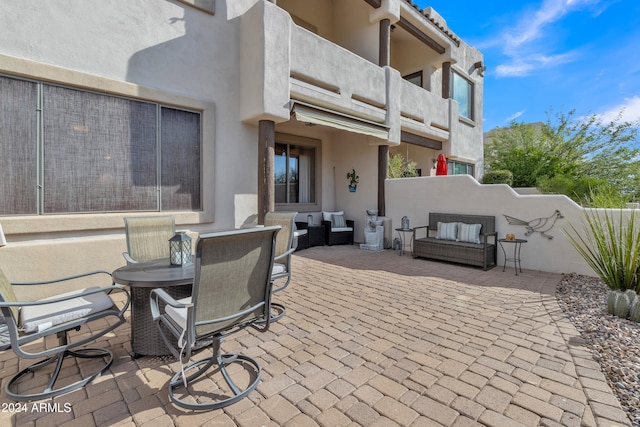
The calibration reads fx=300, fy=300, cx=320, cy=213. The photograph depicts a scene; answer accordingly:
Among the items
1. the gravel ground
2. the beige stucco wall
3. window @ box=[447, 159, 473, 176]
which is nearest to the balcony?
the beige stucco wall

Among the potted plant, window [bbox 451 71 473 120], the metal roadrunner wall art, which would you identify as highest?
window [bbox 451 71 473 120]

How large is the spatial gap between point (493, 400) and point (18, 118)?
6891mm

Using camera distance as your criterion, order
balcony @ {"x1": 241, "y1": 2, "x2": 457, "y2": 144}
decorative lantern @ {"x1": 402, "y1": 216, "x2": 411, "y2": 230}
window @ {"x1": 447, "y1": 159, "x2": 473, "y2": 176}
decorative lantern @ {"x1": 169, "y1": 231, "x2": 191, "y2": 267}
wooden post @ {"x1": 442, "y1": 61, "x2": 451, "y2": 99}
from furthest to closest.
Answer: window @ {"x1": 447, "y1": 159, "x2": 473, "y2": 176}, wooden post @ {"x1": 442, "y1": 61, "x2": 451, "y2": 99}, decorative lantern @ {"x1": 402, "y1": 216, "x2": 411, "y2": 230}, balcony @ {"x1": 241, "y1": 2, "x2": 457, "y2": 144}, decorative lantern @ {"x1": 169, "y1": 231, "x2": 191, "y2": 267}

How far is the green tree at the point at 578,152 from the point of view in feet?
46.8

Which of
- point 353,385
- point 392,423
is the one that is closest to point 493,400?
point 392,423

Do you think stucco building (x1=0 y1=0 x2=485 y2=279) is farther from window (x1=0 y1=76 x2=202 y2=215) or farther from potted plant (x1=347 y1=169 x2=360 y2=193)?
potted plant (x1=347 y1=169 x2=360 y2=193)

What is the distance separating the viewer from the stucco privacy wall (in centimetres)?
622

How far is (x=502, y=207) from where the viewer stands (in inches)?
277

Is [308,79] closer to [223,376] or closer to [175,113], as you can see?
[175,113]

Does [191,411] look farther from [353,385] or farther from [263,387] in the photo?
[353,385]

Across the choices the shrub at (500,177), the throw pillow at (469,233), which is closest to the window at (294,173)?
the throw pillow at (469,233)

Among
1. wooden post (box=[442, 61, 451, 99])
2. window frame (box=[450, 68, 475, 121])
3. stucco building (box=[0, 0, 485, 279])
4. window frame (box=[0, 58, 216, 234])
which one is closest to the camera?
window frame (box=[0, 58, 216, 234])

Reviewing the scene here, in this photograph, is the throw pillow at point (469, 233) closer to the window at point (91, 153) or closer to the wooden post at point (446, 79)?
the window at point (91, 153)

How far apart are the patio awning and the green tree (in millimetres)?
8879
